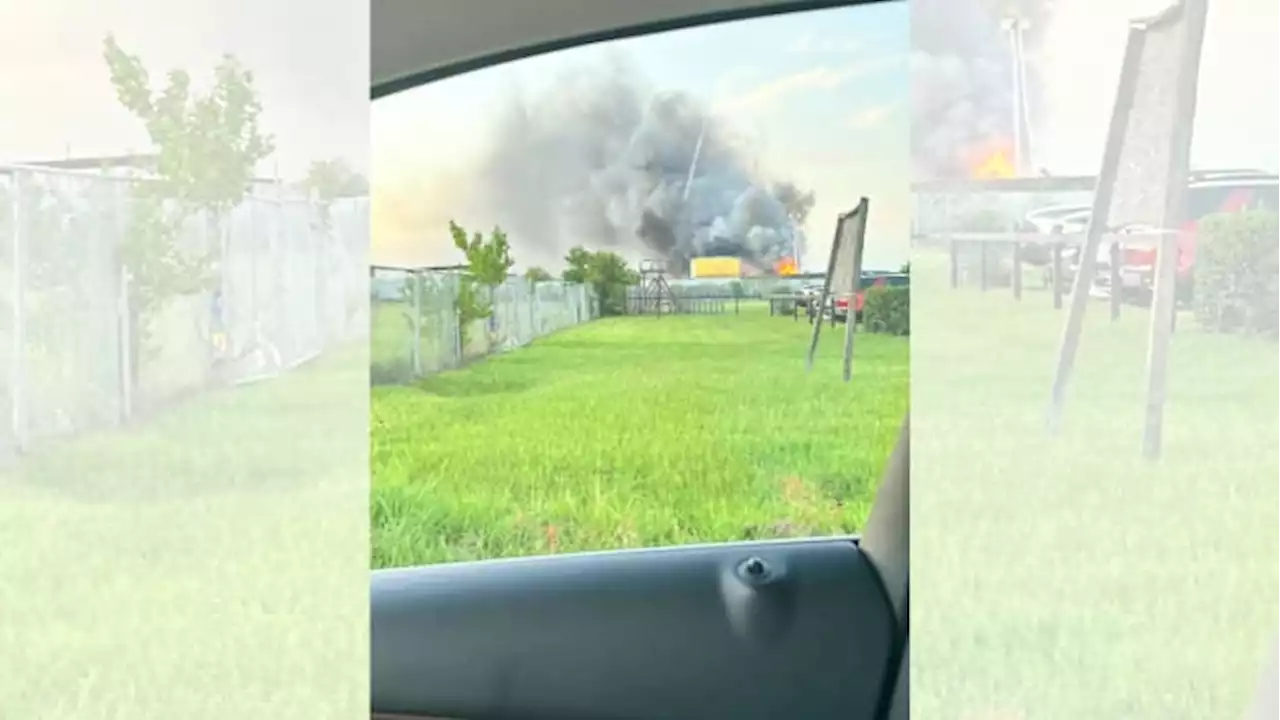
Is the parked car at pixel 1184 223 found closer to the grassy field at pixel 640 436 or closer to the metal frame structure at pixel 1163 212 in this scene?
the metal frame structure at pixel 1163 212

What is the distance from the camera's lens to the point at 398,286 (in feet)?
9.61

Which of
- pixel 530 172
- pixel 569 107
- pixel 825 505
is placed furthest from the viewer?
pixel 530 172

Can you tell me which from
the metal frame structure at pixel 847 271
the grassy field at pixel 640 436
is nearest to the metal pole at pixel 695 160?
the grassy field at pixel 640 436

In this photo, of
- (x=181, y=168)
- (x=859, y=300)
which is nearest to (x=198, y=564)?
(x=181, y=168)

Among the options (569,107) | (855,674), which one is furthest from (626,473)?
(855,674)

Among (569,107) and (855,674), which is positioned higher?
(569,107)

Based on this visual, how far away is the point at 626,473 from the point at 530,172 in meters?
0.84

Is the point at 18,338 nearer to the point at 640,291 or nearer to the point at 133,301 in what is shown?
the point at 133,301

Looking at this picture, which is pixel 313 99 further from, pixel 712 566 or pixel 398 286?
pixel 398 286

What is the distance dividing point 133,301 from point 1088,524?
88cm

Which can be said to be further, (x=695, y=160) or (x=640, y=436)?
(x=640, y=436)

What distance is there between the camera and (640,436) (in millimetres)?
3580

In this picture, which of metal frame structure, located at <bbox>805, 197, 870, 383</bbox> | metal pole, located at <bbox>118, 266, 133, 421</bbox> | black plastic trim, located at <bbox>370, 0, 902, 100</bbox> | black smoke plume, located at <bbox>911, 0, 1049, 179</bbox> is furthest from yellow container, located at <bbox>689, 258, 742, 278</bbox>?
metal pole, located at <bbox>118, 266, 133, 421</bbox>

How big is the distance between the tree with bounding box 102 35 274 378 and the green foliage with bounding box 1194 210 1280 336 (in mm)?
861
